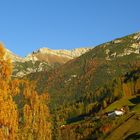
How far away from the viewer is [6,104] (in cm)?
3838

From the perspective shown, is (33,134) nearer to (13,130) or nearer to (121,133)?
(13,130)

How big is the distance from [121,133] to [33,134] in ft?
393

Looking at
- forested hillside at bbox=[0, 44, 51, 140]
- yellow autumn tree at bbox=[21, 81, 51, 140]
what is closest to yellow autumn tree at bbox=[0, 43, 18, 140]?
forested hillside at bbox=[0, 44, 51, 140]

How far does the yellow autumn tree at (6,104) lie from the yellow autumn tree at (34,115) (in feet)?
19.2

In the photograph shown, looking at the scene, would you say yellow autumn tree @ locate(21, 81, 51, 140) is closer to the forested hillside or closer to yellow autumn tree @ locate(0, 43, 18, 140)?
the forested hillside

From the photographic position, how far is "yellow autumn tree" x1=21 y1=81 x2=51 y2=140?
47.9 m

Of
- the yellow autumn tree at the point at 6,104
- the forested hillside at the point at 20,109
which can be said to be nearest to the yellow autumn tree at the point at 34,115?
the forested hillside at the point at 20,109

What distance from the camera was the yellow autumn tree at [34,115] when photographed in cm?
4791

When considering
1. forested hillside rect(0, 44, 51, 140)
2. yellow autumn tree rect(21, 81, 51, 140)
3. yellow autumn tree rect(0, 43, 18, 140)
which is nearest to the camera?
yellow autumn tree rect(0, 43, 18, 140)

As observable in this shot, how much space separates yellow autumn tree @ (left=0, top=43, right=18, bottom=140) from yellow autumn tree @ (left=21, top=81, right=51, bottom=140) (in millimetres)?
5838

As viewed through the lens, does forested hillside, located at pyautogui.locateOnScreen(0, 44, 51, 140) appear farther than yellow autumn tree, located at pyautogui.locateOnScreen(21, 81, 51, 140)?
No

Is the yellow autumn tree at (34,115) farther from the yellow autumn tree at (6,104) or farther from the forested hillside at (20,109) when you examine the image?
the yellow autumn tree at (6,104)

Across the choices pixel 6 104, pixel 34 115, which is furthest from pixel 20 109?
pixel 6 104

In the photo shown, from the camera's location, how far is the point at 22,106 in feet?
164
